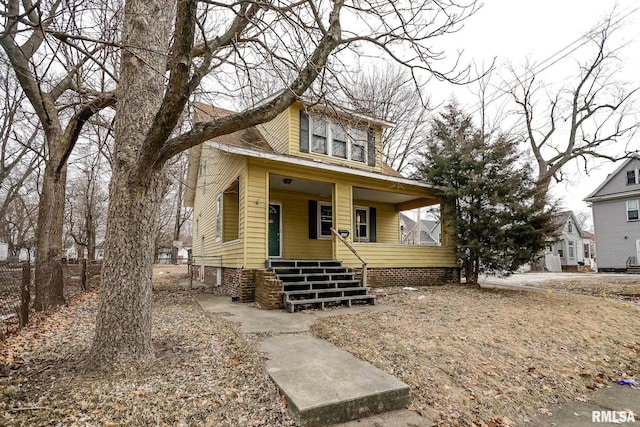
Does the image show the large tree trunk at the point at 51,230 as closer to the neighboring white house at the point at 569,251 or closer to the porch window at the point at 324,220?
the porch window at the point at 324,220

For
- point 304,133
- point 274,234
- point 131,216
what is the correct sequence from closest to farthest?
point 131,216 → point 304,133 → point 274,234

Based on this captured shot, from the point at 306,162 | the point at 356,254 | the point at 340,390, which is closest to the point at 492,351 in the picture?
the point at 340,390

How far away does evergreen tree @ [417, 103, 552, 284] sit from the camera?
30.2 feet

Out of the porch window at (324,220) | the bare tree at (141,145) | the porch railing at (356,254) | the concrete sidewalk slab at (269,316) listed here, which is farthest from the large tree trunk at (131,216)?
the porch window at (324,220)

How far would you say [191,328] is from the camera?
5.12 metres

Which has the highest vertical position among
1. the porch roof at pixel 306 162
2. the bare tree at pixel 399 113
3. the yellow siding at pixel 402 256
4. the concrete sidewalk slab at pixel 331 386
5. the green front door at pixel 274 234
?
the bare tree at pixel 399 113

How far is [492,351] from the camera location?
177 inches

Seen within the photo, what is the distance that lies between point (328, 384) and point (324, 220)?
8.54 m

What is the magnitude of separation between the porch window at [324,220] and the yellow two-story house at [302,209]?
3cm

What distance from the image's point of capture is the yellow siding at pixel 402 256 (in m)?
9.76

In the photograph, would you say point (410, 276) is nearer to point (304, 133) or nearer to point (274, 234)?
point (274, 234)

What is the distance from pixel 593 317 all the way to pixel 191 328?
7.57 meters

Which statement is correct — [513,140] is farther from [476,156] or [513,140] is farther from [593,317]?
[593,317]

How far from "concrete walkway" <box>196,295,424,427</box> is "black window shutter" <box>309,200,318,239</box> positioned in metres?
6.32
